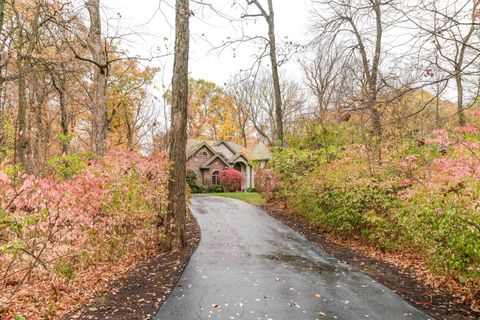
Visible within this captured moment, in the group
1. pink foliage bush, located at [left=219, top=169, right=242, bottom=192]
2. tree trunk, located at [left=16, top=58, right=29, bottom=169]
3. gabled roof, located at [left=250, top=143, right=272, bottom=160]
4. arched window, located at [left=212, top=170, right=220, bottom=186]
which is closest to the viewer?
tree trunk, located at [left=16, top=58, right=29, bottom=169]

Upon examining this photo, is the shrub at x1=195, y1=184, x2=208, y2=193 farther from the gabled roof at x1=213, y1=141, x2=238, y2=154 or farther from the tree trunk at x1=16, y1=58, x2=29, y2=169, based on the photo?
the tree trunk at x1=16, y1=58, x2=29, y2=169

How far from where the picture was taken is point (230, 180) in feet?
107

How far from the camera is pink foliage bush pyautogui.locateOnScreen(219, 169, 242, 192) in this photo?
3272 cm

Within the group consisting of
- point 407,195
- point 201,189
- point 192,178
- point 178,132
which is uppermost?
point 178,132

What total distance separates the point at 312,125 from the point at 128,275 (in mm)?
10418

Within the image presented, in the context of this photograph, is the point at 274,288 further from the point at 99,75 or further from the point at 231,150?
the point at 231,150

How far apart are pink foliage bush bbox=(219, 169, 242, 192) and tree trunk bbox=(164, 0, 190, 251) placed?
23680 mm

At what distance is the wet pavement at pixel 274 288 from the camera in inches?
204

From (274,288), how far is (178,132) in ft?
14.6

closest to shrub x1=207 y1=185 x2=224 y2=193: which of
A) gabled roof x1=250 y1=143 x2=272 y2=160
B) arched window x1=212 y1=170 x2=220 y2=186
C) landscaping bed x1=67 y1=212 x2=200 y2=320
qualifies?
arched window x1=212 y1=170 x2=220 y2=186

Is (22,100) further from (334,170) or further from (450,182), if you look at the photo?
(450,182)

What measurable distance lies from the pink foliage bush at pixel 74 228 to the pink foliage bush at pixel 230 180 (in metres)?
22.7

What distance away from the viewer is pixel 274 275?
7039mm

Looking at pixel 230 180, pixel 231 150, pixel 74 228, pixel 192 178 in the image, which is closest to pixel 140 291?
pixel 74 228
